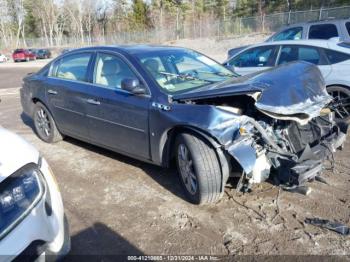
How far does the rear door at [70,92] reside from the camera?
4605 millimetres

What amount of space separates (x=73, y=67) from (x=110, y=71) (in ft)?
3.14

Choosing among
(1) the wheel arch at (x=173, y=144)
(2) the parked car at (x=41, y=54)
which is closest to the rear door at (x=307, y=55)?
(1) the wheel arch at (x=173, y=144)

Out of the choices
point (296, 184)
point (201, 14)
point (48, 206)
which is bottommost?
point (296, 184)

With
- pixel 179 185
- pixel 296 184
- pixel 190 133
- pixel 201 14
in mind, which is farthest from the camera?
pixel 201 14

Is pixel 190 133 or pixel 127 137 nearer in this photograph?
pixel 190 133

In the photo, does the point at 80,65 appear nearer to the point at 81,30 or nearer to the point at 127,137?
the point at 127,137

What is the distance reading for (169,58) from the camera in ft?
14.0

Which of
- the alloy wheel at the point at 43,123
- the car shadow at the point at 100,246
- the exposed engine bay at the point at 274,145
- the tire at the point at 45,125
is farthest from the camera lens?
the alloy wheel at the point at 43,123

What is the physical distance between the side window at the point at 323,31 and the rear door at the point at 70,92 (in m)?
6.82

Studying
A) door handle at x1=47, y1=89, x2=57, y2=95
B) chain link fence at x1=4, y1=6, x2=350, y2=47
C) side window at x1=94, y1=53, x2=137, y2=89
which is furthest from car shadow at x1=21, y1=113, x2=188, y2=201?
chain link fence at x1=4, y1=6, x2=350, y2=47

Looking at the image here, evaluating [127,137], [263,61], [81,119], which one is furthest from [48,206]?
[263,61]

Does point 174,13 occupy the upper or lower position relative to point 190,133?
upper

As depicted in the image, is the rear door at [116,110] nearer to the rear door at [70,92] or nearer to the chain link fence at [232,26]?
the rear door at [70,92]

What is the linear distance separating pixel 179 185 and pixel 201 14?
4880cm
